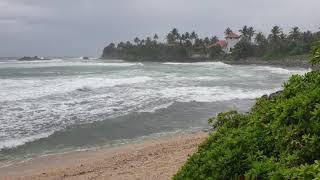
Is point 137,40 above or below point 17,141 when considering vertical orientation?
above

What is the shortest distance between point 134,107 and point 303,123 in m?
16.9

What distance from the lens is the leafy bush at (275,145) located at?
13.0ft

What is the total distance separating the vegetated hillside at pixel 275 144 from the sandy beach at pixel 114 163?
15.1ft

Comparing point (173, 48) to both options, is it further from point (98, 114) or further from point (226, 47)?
point (98, 114)

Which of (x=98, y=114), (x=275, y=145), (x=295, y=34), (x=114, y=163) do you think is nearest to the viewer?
(x=275, y=145)

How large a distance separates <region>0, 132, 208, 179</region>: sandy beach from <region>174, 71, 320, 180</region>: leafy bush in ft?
15.2

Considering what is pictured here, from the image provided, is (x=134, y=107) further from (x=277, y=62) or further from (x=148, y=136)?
(x=277, y=62)

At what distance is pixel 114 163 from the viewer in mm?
11578

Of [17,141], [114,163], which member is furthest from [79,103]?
[114,163]

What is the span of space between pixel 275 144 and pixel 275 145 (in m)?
0.01

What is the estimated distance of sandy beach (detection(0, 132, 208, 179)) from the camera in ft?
34.3

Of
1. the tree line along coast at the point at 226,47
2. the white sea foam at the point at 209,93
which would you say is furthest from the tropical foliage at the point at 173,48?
the white sea foam at the point at 209,93

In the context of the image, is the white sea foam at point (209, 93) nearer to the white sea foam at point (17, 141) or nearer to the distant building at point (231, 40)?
the white sea foam at point (17, 141)

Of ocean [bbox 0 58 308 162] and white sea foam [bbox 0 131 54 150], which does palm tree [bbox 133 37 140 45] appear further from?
white sea foam [bbox 0 131 54 150]
